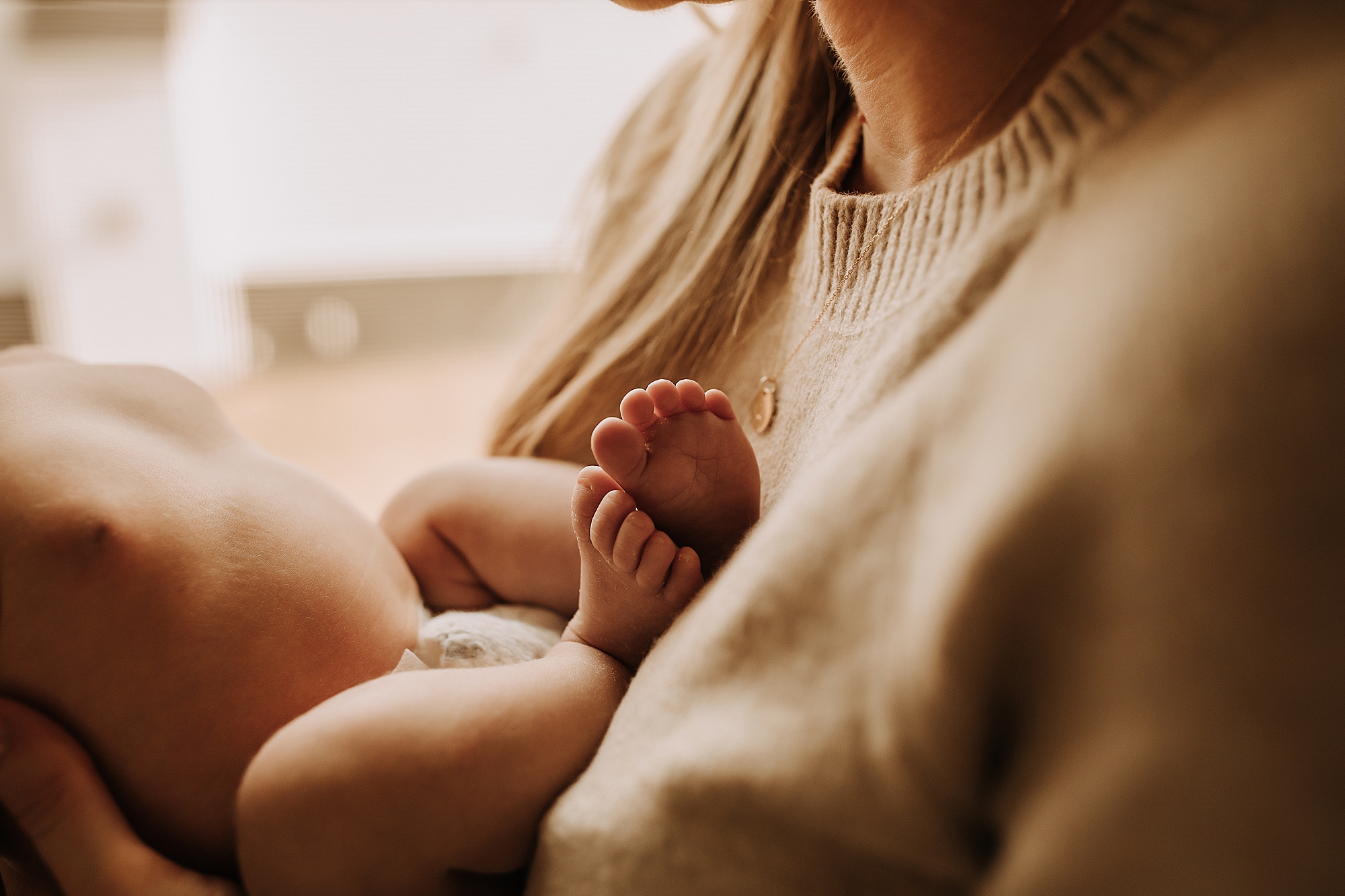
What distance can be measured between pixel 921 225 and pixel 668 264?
334 millimetres

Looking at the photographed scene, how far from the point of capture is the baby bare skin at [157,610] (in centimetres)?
42

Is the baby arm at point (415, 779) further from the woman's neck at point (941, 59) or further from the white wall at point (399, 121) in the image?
the white wall at point (399, 121)

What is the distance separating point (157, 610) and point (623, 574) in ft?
0.84

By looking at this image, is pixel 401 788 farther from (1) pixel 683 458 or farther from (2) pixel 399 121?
(2) pixel 399 121

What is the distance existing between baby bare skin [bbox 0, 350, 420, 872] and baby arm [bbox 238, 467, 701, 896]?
0.06 m

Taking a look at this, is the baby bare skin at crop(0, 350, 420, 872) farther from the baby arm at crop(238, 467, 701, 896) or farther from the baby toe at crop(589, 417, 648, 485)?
the baby toe at crop(589, 417, 648, 485)

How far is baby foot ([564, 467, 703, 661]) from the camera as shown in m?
0.46

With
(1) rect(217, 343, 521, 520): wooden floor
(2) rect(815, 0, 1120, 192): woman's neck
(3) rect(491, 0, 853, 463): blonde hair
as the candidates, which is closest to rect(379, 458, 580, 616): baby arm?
(3) rect(491, 0, 853, 463): blonde hair

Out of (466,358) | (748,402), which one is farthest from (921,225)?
(466,358)

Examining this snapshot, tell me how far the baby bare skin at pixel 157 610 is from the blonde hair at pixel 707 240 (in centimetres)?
28

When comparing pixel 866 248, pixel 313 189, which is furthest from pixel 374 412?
pixel 866 248

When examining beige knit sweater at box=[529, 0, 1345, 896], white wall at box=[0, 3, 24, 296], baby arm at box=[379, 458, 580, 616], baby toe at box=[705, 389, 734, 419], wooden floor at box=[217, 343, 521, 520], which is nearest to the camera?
beige knit sweater at box=[529, 0, 1345, 896]

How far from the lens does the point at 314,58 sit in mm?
1868

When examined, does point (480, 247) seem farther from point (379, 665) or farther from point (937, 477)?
point (937, 477)
